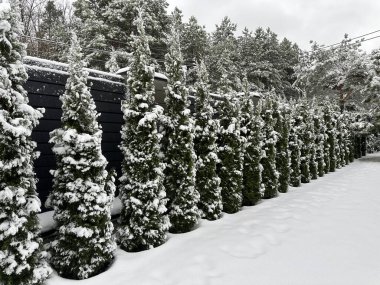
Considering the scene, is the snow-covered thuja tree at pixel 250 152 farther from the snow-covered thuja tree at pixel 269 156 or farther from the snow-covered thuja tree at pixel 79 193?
the snow-covered thuja tree at pixel 79 193

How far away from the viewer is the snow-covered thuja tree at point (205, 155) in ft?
18.3

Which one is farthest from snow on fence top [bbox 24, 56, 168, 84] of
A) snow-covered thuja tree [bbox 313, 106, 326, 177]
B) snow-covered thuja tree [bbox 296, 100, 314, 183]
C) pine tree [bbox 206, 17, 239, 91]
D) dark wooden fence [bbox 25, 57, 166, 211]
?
pine tree [bbox 206, 17, 239, 91]

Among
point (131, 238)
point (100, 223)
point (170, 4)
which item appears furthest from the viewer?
point (170, 4)

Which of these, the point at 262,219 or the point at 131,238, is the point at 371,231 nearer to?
the point at 262,219

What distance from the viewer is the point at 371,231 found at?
476 cm

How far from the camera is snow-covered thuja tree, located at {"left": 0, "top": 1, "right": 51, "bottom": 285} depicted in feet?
9.33

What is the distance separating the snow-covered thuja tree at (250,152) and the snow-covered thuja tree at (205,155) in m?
1.26

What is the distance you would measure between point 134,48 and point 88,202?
7.90ft

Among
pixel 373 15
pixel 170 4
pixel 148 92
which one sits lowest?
pixel 148 92

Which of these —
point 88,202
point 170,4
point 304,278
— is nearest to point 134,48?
point 88,202

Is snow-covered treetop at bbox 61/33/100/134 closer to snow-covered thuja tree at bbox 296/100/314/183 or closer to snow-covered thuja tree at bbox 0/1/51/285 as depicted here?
snow-covered thuja tree at bbox 0/1/51/285

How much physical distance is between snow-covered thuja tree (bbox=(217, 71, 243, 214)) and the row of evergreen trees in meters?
0.02

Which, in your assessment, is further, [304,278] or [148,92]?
[148,92]

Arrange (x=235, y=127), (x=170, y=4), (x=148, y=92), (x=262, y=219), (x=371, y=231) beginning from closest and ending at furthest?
(x=148, y=92) < (x=371, y=231) < (x=262, y=219) < (x=235, y=127) < (x=170, y=4)
